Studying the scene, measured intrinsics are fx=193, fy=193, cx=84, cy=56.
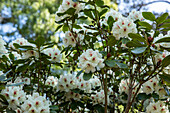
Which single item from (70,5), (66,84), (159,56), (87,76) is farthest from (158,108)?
(70,5)

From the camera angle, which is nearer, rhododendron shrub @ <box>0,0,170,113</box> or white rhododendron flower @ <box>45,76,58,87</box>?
rhododendron shrub @ <box>0,0,170,113</box>

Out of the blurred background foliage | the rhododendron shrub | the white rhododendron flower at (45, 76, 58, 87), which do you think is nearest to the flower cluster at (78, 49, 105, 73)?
the rhododendron shrub

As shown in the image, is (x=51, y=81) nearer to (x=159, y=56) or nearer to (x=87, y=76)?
(x=87, y=76)

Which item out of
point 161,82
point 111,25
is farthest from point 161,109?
point 111,25

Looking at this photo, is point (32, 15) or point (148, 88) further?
point (32, 15)

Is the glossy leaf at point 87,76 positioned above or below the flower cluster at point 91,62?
Result: below

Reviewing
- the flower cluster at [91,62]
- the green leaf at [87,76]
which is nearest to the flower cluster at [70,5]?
the flower cluster at [91,62]

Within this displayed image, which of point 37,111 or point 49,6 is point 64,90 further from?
point 49,6

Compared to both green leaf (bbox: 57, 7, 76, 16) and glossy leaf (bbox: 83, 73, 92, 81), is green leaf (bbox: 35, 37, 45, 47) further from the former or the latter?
glossy leaf (bbox: 83, 73, 92, 81)

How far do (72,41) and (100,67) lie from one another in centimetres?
50

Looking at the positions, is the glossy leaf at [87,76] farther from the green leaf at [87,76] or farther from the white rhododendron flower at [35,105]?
the white rhododendron flower at [35,105]

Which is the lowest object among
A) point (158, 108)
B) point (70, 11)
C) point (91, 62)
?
point (158, 108)

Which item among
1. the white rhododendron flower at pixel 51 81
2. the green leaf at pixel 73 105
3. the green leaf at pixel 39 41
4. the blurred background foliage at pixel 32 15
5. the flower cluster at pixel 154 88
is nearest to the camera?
the green leaf at pixel 39 41

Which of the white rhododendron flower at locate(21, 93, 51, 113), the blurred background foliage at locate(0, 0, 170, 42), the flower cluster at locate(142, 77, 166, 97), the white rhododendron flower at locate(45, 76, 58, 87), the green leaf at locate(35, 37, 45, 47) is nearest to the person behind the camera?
the white rhododendron flower at locate(21, 93, 51, 113)
